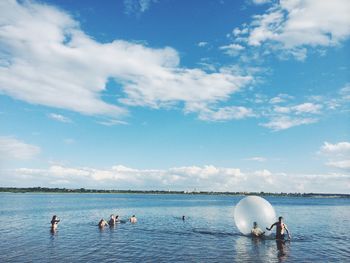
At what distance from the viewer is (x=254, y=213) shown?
99.8 feet

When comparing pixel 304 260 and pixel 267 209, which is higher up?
pixel 267 209

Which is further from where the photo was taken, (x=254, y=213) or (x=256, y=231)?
(x=256, y=231)

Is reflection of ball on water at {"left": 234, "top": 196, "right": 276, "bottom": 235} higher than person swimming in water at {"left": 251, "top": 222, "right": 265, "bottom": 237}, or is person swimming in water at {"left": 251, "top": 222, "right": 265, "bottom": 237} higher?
reflection of ball on water at {"left": 234, "top": 196, "right": 276, "bottom": 235}

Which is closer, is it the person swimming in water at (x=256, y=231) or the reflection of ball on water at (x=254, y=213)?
the reflection of ball on water at (x=254, y=213)

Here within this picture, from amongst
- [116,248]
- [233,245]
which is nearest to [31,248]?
[116,248]

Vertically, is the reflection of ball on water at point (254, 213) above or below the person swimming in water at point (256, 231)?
above

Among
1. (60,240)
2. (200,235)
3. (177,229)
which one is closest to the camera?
(60,240)

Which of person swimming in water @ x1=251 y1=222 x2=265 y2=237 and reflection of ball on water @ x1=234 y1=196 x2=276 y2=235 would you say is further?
person swimming in water @ x1=251 y1=222 x2=265 y2=237

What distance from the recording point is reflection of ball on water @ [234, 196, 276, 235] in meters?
30.5

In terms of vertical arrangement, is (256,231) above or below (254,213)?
below

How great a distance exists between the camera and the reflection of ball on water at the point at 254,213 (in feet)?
100

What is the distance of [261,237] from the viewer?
31.6m

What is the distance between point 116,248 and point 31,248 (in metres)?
6.61

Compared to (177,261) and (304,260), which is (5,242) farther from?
(304,260)
